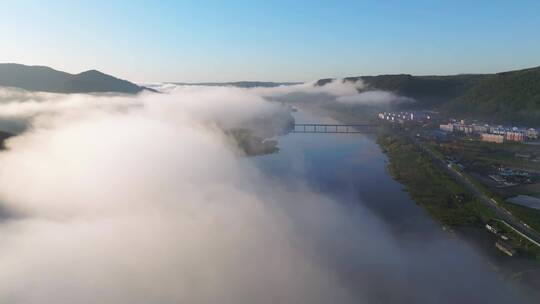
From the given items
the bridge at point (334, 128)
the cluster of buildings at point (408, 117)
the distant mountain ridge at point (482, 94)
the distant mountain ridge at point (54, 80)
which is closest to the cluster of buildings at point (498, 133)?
the distant mountain ridge at point (482, 94)

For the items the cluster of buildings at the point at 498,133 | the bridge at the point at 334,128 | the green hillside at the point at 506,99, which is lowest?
the bridge at the point at 334,128

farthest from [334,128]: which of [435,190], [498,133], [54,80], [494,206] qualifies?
[494,206]

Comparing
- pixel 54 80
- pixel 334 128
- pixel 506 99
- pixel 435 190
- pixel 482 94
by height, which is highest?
pixel 54 80

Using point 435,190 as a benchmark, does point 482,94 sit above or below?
above

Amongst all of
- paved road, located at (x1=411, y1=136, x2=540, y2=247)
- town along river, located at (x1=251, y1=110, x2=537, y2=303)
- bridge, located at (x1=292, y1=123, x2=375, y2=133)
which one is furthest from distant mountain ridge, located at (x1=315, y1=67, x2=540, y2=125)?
town along river, located at (x1=251, y1=110, x2=537, y2=303)

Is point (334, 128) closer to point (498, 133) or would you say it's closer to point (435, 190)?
point (498, 133)

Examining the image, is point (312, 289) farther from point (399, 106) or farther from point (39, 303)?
point (399, 106)

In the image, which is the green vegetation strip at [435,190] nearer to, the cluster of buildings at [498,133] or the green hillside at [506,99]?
the cluster of buildings at [498,133]

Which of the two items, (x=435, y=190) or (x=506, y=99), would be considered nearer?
(x=435, y=190)
